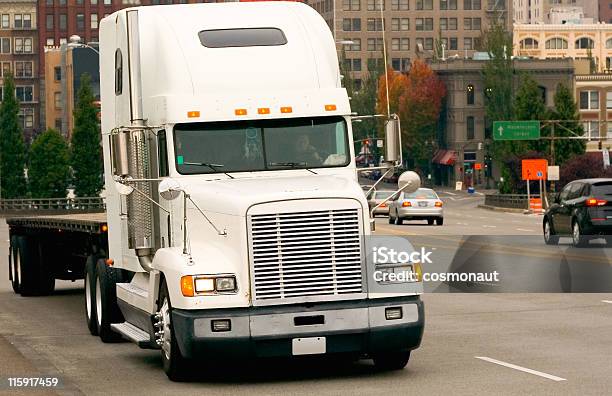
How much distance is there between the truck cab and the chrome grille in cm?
1

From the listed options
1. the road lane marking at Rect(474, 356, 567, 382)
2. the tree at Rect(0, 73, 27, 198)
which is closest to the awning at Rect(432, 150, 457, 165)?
the tree at Rect(0, 73, 27, 198)

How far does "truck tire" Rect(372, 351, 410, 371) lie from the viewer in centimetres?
1597

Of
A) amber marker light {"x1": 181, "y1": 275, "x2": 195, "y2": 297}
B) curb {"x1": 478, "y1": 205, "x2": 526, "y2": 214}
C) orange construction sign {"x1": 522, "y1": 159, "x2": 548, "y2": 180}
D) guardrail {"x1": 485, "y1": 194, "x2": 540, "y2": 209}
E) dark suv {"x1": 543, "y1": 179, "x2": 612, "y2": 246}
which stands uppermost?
amber marker light {"x1": 181, "y1": 275, "x2": 195, "y2": 297}

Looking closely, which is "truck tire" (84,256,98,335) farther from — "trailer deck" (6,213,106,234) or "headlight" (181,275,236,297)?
"headlight" (181,275,236,297)

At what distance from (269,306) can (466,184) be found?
5794 inches

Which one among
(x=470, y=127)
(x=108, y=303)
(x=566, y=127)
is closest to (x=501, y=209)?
(x=566, y=127)

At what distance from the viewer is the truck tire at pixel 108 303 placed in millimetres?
19484

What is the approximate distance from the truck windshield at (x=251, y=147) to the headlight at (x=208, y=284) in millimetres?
1778

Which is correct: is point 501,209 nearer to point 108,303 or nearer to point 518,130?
point 518,130

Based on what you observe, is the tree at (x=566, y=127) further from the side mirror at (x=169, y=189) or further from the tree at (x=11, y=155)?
the side mirror at (x=169, y=189)

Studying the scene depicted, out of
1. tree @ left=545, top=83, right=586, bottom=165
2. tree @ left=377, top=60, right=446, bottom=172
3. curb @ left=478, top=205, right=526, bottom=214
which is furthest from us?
tree @ left=377, top=60, right=446, bottom=172

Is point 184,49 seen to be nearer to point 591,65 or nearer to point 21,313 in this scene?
point 21,313

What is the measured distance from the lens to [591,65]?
547 feet

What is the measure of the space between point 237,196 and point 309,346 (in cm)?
162
